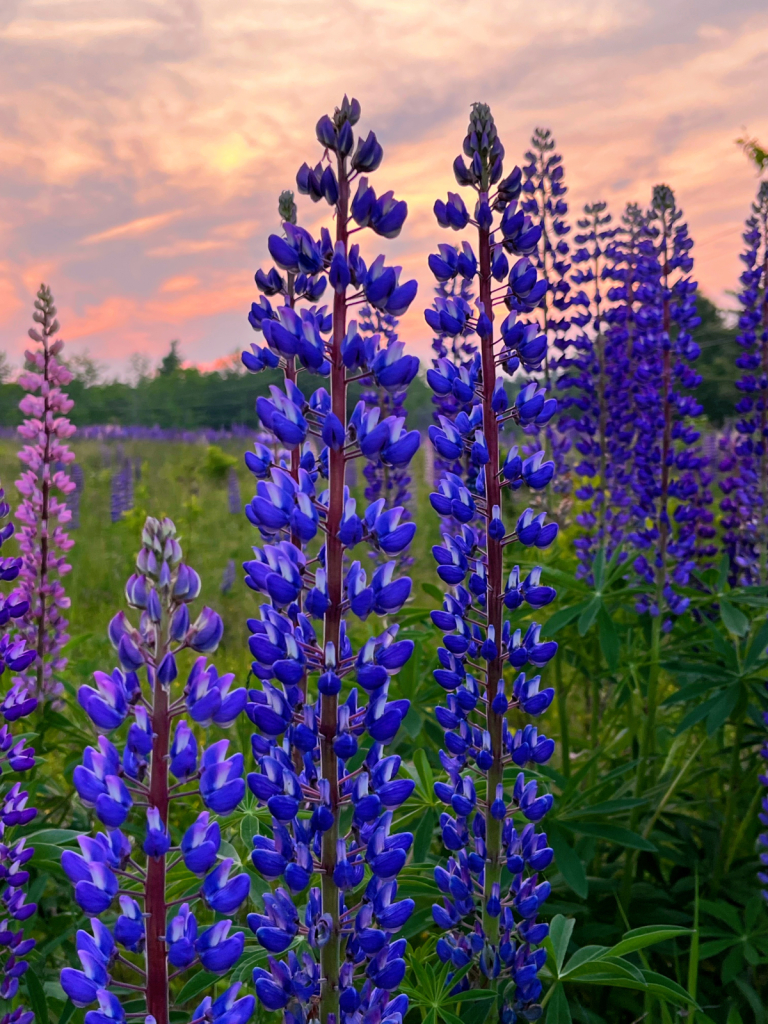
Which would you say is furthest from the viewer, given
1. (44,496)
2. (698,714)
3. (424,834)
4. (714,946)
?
(44,496)

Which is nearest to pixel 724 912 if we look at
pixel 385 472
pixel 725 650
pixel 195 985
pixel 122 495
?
pixel 725 650

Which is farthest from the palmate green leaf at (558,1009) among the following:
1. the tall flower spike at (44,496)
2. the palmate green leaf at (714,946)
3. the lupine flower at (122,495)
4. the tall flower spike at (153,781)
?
the lupine flower at (122,495)

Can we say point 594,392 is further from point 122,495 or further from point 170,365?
point 170,365

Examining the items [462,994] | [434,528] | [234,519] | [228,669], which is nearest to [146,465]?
[234,519]

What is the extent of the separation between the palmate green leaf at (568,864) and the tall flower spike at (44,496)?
1924mm

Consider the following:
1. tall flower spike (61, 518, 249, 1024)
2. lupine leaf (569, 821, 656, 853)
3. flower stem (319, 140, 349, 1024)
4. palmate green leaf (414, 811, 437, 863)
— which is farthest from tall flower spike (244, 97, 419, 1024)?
lupine leaf (569, 821, 656, 853)

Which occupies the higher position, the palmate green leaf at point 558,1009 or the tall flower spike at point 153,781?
the tall flower spike at point 153,781

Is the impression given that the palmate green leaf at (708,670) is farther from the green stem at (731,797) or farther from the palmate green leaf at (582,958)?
the palmate green leaf at (582,958)

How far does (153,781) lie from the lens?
1.17m

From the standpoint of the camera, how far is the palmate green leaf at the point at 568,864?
240 cm

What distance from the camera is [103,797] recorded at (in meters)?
1.14

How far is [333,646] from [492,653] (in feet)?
1.94

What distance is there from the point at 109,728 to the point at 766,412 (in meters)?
3.55

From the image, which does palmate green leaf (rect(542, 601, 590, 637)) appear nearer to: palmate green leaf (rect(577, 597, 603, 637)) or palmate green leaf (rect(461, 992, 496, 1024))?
palmate green leaf (rect(577, 597, 603, 637))
